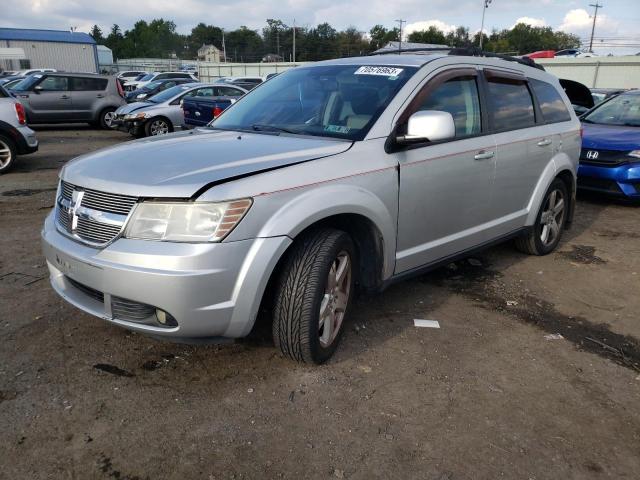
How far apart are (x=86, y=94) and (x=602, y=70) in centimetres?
2547

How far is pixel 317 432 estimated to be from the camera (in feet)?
8.56

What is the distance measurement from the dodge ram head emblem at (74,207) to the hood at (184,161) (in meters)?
0.06

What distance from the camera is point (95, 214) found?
2.75m

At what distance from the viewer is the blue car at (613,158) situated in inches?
282

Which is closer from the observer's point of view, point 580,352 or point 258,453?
point 258,453

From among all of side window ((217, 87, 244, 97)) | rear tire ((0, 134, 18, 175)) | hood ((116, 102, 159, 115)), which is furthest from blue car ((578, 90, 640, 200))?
hood ((116, 102, 159, 115))

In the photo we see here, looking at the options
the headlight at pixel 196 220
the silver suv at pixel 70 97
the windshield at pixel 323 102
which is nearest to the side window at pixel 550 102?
the windshield at pixel 323 102

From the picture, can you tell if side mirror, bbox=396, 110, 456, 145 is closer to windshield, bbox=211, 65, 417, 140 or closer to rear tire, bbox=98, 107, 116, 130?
windshield, bbox=211, 65, 417, 140

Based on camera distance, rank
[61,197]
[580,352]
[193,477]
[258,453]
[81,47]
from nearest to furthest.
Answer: [193,477]
[258,453]
[61,197]
[580,352]
[81,47]

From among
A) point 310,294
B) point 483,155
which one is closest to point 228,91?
point 483,155

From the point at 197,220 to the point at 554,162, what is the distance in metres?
3.74

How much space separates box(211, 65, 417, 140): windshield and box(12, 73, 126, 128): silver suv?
42.0 feet

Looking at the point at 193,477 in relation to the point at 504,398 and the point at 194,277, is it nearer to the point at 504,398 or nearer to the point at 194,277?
the point at 194,277

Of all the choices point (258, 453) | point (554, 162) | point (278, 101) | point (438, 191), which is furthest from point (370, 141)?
point (554, 162)
